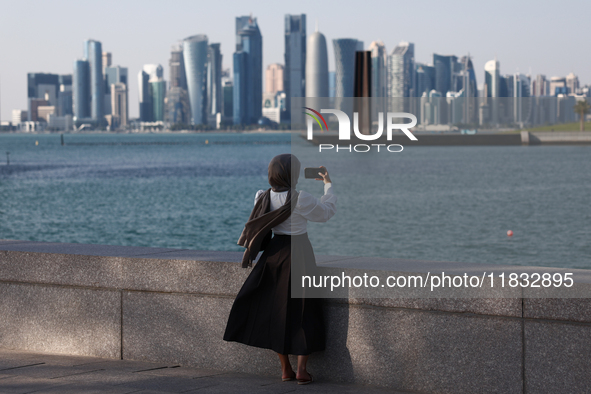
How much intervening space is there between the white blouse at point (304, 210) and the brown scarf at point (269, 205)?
32 millimetres

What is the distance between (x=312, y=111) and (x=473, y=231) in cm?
3063

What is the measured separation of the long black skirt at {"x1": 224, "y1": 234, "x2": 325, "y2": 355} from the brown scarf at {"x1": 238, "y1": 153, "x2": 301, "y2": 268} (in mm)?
100

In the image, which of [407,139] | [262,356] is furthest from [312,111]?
[262,356]

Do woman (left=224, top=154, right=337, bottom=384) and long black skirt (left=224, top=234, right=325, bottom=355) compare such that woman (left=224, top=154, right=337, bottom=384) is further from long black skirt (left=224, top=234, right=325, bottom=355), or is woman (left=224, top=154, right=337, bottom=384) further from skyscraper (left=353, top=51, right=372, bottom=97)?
skyscraper (left=353, top=51, right=372, bottom=97)

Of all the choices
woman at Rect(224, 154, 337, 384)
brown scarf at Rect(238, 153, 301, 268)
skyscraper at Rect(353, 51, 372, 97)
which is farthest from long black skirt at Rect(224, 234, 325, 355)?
skyscraper at Rect(353, 51, 372, 97)

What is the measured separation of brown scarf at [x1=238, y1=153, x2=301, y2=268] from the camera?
4.67m

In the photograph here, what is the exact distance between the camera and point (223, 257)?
5500 mm

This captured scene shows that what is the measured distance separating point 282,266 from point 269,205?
40 centimetres

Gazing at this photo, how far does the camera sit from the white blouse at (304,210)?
4.67 meters

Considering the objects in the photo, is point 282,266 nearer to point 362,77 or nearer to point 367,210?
point 362,77

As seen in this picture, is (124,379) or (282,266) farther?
(124,379)

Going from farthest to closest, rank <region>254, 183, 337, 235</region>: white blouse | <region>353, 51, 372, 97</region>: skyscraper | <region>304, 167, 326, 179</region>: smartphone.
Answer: <region>353, 51, 372, 97</region>: skyscraper
<region>304, 167, 326, 179</region>: smartphone
<region>254, 183, 337, 235</region>: white blouse

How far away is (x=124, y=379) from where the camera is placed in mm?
5027

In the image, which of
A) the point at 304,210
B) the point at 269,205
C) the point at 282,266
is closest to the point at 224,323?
the point at 282,266
